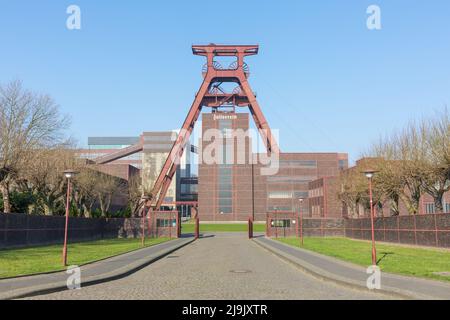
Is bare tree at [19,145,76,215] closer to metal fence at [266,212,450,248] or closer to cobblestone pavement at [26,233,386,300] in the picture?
cobblestone pavement at [26,233,386,300]

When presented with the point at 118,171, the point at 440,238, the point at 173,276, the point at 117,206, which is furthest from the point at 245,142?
the point at 173,276

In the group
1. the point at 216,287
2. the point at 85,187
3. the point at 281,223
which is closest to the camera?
the point at 216,287

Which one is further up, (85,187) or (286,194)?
(286,194)

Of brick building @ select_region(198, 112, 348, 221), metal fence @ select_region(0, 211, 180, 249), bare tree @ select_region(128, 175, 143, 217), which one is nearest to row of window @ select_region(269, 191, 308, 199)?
brick building @ select_region(198, 112, 348, 221)

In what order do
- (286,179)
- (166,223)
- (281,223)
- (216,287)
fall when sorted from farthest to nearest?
(286,179) < (281,223) < (166,223) < (216,287)

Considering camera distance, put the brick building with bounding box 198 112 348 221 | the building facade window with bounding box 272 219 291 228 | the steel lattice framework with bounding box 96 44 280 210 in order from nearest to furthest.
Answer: the building facade window with bounding box 272 219 291 228 < the steel lattice framework with bounding box 96 44 280 210 < the brick building with bounding box 198 112 348 221

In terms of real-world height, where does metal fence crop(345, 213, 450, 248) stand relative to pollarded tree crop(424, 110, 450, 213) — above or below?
below

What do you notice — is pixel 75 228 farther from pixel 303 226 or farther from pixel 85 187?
pixel 303 226

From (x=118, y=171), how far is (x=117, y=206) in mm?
15419

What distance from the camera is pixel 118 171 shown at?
92.8 meters

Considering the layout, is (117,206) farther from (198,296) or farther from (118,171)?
(198,296)

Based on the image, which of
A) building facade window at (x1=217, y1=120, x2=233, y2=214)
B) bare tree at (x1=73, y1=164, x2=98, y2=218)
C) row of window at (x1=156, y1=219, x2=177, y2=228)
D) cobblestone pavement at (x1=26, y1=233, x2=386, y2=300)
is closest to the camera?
cobblestone pavement at (x1=26, y1=233, x2=386, y2=300)

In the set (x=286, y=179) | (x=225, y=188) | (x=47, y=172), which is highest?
(x=286, y=179)

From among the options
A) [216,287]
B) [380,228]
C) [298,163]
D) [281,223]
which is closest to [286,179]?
[298,163]
